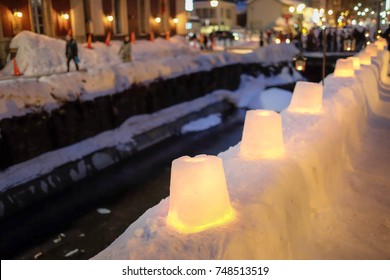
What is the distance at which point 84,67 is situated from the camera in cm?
2067

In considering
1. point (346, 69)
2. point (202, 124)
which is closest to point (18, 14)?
point (202, 124)

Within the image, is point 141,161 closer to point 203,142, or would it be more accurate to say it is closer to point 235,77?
point 203,142

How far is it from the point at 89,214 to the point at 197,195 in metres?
8.58

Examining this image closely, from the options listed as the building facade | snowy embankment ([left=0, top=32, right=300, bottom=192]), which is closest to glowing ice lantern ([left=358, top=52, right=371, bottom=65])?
snowy embankment ([left=0, top=32, right=300, bottom=192])

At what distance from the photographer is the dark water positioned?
990cm

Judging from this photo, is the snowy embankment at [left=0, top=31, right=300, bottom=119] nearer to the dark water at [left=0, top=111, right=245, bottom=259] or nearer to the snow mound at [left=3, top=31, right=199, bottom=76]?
the snow mound at [left=3, top=31, right=199, bottom=76]

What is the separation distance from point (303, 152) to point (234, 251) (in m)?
2.44

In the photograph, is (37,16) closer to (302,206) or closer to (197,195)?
(302,206)

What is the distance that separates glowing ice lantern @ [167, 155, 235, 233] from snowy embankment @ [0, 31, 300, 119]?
10.7m

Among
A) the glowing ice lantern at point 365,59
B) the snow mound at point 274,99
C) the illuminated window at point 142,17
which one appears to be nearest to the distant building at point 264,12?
the illuminated window at point 142,17

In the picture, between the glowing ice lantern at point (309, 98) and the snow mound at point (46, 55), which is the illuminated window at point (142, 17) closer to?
the snow mound at point (46, 55)

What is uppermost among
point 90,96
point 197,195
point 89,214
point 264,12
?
point 264,12

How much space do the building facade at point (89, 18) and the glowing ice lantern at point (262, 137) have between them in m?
17.7

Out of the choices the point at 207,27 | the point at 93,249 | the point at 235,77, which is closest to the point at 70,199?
the point at 93,249
